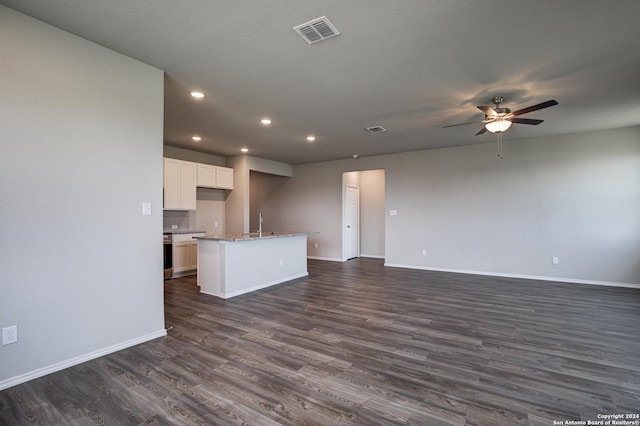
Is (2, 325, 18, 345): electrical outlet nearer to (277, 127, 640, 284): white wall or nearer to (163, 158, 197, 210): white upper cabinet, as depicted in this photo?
(163, 158, 197, 210): white upper cabinet

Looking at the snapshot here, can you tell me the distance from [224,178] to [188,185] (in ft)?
3.41

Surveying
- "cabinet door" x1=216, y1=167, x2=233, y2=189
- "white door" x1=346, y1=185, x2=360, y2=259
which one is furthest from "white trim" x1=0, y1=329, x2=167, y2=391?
"white door" x1=346, y1=185, x2=360, y2=259

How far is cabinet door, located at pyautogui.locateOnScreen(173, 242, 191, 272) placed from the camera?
588 cm

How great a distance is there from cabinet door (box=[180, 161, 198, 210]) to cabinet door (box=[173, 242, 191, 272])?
0.79 meters

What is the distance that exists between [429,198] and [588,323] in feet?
12.3

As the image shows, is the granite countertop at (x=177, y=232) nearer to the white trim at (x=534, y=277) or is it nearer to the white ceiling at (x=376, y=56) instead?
the white ceiling at (x=376, y=56)

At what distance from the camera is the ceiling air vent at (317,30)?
2.26 m

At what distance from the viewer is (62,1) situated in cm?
205

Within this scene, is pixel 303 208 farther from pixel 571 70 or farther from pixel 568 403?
pixel 568 403

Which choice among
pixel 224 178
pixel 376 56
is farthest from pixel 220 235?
pixel 376 56

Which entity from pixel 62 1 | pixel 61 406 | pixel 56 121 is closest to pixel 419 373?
pixel 61 406

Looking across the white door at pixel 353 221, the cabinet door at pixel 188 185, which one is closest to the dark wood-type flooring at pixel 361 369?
the cabinet door at pixel 188 185

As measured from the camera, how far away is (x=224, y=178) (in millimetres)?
6969

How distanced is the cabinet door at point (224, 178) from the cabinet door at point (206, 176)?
0.13 meters
